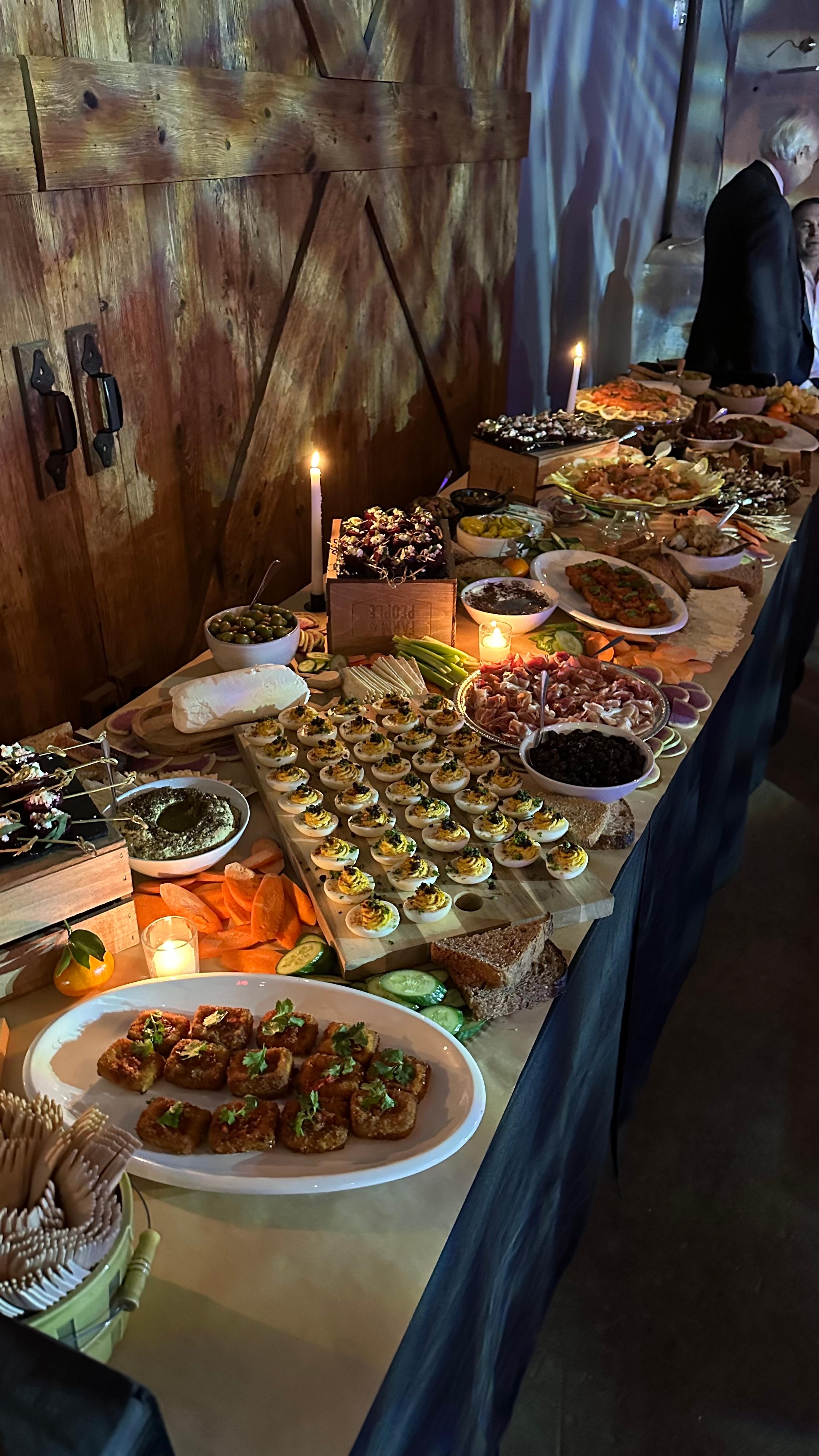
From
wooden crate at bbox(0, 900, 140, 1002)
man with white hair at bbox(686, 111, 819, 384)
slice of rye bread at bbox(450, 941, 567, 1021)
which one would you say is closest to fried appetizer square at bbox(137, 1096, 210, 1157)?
wooden crate at bbox(0, 900, 140, 1002)

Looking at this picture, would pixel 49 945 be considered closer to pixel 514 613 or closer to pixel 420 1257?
pixel 420 1257

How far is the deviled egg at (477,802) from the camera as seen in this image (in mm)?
1894

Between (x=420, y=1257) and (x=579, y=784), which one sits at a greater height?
(x=579, y=784)

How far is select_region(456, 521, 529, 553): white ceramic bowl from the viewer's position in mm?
3131

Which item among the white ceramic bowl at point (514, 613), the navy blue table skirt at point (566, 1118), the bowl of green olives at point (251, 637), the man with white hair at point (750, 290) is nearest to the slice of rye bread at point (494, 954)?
the navy blue table skirt at point (566, 1118)

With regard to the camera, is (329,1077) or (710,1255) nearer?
(329,1077)

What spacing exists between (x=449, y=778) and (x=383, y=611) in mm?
761

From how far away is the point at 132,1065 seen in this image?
1.38m

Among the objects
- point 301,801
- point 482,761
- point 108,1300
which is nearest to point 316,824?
point 301,801

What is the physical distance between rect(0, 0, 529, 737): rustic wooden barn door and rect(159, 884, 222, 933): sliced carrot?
0.77 metres

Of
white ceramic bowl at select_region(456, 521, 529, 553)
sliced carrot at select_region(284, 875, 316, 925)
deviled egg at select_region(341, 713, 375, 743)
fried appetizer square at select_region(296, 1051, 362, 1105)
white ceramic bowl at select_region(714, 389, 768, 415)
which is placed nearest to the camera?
fried appetizer square at select_region(296, 1051, 362, 1105)

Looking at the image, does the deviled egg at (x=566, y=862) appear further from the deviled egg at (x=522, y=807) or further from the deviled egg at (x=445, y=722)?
the deviled egg at (x=445, y=722)

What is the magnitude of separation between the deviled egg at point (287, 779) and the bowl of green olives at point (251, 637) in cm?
52

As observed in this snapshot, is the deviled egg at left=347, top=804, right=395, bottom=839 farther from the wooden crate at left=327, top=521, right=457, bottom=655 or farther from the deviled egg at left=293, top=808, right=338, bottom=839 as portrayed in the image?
the wooden crate at left=327, top=521, right=457, bottom=655
